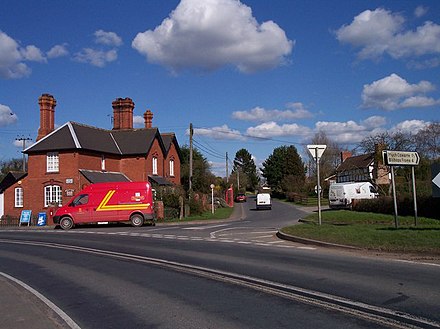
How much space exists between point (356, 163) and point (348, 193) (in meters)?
36.4

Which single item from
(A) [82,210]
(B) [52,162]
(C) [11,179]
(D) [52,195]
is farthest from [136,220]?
(C) [11,179]

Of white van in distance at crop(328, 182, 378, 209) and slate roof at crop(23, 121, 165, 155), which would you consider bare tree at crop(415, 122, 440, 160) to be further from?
slate roof at crop(23, 121, 165, 155)

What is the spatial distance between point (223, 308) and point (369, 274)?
4.17 m

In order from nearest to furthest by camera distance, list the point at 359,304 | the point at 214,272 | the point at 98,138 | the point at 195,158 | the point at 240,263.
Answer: the point at 359,304
the point at 214,272
the point at 240,263
the point at 98,138
the point at 195,158

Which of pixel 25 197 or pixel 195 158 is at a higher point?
pixel 195 158

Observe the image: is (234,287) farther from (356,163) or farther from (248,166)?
(248,166)

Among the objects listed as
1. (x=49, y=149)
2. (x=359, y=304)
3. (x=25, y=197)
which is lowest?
(x=359, y=304)

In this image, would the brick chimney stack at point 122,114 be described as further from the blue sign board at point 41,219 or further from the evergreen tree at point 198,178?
the blue sign board at point 41,219

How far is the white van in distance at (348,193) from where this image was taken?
43.3m

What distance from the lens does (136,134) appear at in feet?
159

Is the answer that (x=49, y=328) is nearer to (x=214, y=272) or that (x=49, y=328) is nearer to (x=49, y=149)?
(x=214, y=272)

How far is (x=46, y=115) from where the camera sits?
45.1 meters

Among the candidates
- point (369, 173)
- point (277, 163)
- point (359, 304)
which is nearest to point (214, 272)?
point (359, 304)

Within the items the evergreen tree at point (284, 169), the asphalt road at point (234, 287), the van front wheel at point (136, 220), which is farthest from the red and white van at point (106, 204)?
the evergreen tree at point (284, 169)
